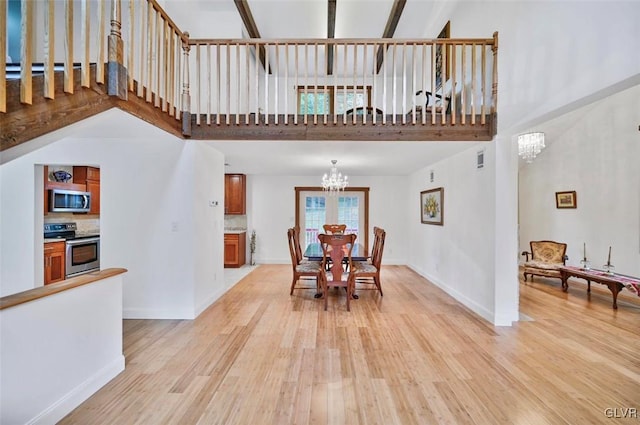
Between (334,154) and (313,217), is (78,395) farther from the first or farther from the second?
(313,217)

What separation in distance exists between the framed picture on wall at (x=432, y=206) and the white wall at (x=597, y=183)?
2818 mm

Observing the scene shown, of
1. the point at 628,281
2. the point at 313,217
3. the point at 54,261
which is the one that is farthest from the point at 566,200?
the point at 54,261

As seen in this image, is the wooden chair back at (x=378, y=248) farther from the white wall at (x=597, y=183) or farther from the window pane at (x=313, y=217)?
the white wall at (x=597, y=183)

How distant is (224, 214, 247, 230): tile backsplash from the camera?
7285 millimetres

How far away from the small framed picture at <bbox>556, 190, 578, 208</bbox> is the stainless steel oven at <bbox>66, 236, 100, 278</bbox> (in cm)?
895

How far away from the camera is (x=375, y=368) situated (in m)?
2.46

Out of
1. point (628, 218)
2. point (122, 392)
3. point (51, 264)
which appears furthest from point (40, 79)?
point (628, 218)

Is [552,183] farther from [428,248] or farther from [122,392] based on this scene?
[122,392]

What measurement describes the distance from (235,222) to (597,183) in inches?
288

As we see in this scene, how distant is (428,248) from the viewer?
19.0 feet

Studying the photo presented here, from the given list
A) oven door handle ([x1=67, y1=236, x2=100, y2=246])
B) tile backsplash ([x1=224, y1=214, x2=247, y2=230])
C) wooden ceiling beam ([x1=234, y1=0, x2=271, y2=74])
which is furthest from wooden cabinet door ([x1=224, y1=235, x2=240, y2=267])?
wooden ceiling beam ([x1=234, y1=0, x2=271, y2=74])

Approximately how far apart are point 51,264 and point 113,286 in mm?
3378

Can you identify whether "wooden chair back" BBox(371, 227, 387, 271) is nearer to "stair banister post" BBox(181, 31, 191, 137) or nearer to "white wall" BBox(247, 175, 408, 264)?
"white wall" BBox(247, 175, 408, 264)

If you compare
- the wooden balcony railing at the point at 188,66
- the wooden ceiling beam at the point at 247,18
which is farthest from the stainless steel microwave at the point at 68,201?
the wooden ceiling beam at the point at 247,18
